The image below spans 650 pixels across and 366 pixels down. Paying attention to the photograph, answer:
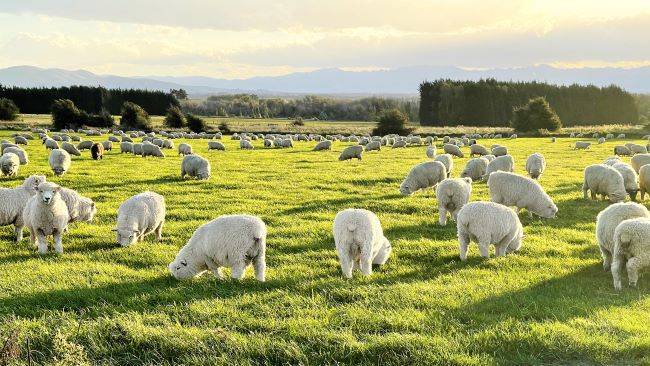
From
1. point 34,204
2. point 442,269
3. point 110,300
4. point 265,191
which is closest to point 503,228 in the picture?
point 442,269

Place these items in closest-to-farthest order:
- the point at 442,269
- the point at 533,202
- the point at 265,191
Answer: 1. the point at 442,269
2. the point at 533,202
3. the point at 265,191

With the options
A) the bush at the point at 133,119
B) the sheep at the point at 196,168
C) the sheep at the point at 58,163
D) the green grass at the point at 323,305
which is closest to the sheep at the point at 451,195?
the green grass at the point at 323,305

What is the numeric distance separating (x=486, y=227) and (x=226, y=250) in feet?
15.8

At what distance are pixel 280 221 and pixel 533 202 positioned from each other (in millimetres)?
6624

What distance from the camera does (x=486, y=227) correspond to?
10109mm

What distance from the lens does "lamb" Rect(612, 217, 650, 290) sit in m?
8.55

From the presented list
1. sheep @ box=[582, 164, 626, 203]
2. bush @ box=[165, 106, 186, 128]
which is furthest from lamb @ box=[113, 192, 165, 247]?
bush @ box=[165, 106, 186, 128]

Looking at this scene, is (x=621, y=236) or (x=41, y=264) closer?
(x=621, y=236)

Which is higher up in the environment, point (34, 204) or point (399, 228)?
point (34, 204)

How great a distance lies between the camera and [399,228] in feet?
43.4

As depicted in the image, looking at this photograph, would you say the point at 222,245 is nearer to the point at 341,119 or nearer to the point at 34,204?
the point at 34,204

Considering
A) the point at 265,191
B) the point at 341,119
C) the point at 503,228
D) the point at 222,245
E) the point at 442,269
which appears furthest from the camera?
the point at 341,119

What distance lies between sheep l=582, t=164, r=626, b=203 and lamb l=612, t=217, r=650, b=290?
9.05m

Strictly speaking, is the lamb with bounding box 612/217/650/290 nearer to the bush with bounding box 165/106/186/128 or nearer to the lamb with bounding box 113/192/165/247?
the lamb with bounding box 113/192/165/247
